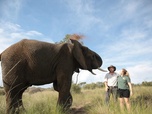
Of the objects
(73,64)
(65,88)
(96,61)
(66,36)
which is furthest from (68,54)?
(66,36)

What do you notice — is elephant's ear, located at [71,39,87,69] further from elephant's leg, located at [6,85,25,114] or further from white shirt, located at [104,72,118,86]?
elephant's leg, located at [6,85,25,114]

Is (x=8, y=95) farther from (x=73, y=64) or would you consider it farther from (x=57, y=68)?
(x=73, y=64)

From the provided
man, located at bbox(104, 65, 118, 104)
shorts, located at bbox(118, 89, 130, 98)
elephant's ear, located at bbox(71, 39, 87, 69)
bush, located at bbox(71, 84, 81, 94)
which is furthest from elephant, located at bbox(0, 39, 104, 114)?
bush, located at bbox(71, 84, 81, 94)

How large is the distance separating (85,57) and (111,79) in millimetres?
1473

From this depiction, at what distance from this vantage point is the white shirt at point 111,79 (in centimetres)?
1032

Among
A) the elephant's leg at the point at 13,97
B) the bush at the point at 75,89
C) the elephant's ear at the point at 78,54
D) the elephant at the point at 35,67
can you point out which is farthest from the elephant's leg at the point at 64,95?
the bush at the point at 75,89

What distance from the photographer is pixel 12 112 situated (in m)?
7.41

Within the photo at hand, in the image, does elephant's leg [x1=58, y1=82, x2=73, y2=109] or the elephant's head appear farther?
the elephant's head

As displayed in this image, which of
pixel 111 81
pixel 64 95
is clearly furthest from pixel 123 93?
pixel 64 95

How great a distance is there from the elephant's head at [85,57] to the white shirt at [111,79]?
56 centimetres

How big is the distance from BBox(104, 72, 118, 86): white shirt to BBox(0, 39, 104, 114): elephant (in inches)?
71.4

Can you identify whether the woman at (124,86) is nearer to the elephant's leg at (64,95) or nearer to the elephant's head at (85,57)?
the elephant's head at (85,57)

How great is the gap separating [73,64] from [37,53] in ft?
5.95

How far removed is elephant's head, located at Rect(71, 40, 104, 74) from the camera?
9477 millimetres
